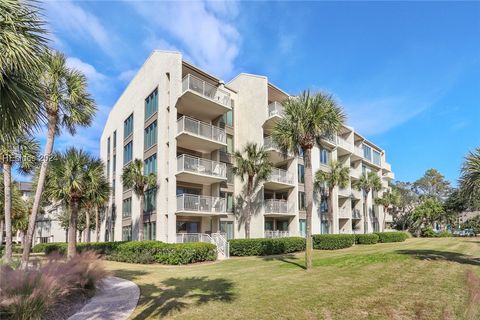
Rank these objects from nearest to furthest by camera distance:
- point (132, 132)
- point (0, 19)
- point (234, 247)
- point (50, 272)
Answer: point (0, 19) → point (50, 272) → point (234, 247) → point (132, 132)

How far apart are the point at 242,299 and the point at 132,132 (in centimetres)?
2617

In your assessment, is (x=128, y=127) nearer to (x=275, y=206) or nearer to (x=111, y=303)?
(x=275, y=206)

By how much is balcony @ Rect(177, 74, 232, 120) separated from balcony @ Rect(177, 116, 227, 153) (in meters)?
1.64

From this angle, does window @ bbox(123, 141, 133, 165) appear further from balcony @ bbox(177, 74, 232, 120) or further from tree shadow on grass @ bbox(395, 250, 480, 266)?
tree shadow on grass @ bbox(395, 250, 480, 266)

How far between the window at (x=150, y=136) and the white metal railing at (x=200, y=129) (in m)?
3.95

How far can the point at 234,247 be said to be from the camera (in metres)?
24.7

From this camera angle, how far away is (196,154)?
28547 millimetres

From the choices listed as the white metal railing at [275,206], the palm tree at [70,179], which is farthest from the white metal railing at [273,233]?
the palm tree at [70,179]

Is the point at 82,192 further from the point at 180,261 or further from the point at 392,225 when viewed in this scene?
the point at 392,225

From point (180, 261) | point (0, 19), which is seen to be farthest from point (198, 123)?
point (0, 19)

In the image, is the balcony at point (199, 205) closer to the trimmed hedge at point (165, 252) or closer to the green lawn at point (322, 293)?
the trimmed hedge at point (165, 252)

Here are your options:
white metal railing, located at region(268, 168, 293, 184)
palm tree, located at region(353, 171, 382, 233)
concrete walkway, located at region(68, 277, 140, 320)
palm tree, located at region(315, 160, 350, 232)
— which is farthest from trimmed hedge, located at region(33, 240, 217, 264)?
palm tree, located at region(353, 171, 382, 233)

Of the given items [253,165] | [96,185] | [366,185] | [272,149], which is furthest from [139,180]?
[366,185]

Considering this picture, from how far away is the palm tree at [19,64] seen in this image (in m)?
6.59
